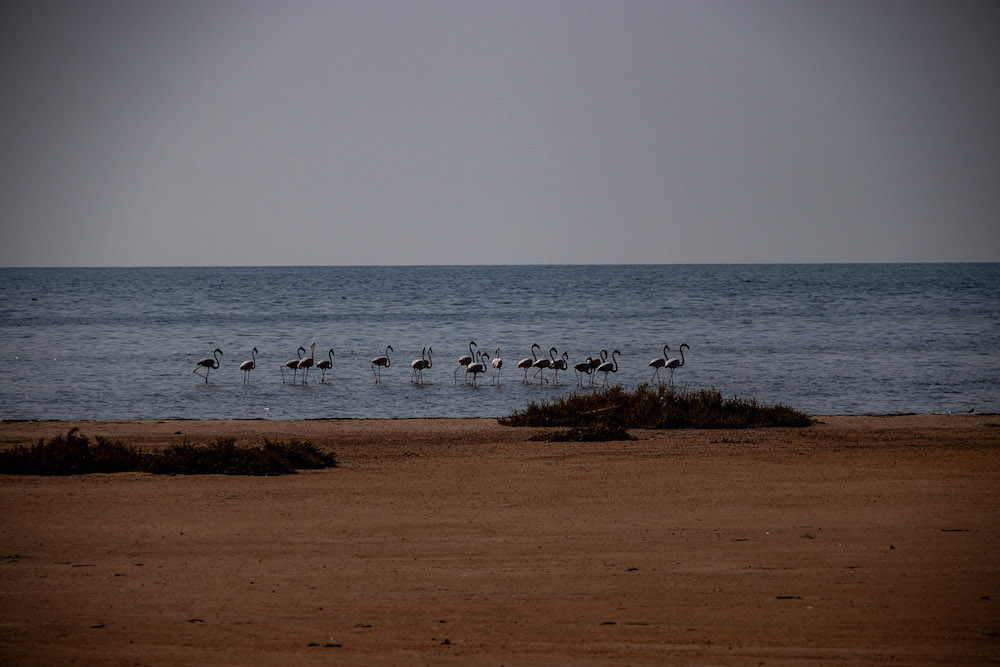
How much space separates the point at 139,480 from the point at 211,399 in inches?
445

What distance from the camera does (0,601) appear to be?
6.46 meters

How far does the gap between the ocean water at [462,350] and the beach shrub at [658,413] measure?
355 cm

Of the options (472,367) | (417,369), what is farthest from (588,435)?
(417,369)

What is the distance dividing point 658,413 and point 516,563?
375 inches

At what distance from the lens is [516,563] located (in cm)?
752

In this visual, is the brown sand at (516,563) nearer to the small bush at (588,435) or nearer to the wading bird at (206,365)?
the small bush at (588,435)

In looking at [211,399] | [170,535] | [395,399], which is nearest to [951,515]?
[170,535]

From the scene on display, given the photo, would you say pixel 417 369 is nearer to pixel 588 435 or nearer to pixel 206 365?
pixel 206 365

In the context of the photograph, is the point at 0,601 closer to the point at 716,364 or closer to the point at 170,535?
the point at 170,535

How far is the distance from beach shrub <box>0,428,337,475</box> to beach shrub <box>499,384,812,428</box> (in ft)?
18.5

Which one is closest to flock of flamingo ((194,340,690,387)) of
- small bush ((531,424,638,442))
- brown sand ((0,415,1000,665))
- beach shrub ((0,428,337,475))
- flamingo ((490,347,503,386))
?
flamingo ((490,347,503,386))

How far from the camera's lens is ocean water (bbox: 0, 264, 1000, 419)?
70.1 ft

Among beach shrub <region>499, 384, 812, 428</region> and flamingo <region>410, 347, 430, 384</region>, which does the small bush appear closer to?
beach shrub <region>499, 384, 812, 428</region>

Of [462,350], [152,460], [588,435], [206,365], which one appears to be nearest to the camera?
[152,460]
